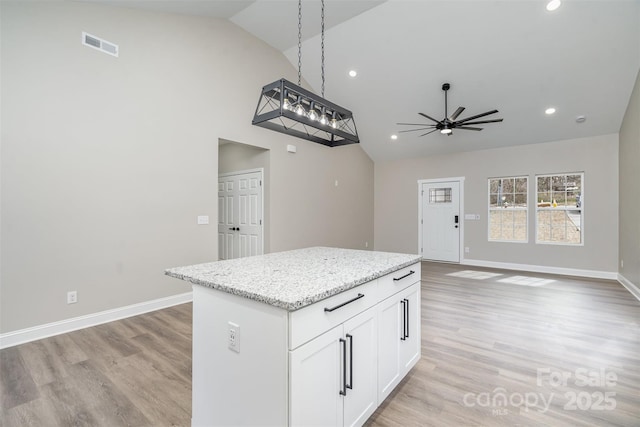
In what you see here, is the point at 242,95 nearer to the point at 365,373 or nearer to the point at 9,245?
the point at 9,245

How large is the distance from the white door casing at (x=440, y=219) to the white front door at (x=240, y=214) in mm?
4113

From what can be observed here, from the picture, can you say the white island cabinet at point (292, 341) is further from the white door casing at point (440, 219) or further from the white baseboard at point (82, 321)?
the white door casing at point (440, 219)

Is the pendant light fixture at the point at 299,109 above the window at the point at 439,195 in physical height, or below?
above

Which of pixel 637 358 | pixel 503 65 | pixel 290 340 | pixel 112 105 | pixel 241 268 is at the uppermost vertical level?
pixel 503 65

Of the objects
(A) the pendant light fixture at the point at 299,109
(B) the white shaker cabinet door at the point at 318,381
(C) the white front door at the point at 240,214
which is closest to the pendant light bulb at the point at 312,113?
(A) the pendant light fixture at the point at 299,109

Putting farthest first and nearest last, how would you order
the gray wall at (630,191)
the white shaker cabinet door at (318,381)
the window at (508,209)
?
the window at (508,209), the gray wall at (630,191), the white shaker cabinet door at (318,381)

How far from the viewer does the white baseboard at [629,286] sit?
159 inches

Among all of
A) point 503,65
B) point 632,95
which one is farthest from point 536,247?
point 503,65

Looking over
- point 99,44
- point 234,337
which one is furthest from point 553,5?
point 99,44

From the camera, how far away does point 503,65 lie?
14.4 ft

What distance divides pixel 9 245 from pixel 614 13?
6.80 m

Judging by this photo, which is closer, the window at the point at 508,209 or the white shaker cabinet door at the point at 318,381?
the white shaker cabinet door at the point at 318,381

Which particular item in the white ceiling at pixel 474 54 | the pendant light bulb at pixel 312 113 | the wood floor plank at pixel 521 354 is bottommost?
the wood floor plank at pixel 521 354

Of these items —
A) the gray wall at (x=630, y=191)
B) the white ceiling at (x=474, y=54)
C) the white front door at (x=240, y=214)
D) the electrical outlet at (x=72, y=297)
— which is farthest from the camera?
the white front door at (x=240, y=214)
